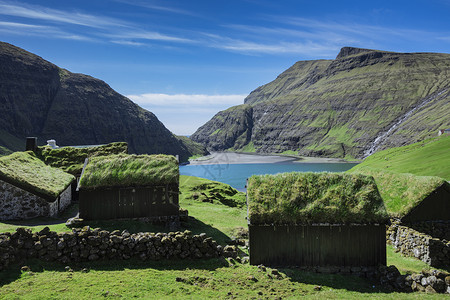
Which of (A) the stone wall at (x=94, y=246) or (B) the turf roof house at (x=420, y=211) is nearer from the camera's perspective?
(A) the stone wall at (x=94, y=246)

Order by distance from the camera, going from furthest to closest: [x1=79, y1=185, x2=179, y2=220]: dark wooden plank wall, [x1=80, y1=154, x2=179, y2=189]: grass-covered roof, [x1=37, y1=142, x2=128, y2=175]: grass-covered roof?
[x1=37, y1=142, x2=128, y2=175]: grass-covered roof → [x1=80, y1=154, x2=179, y2=189]: grass-covered roof → [x1=79, y1=185, x2=179, y2=220]: dark wooden plank wall

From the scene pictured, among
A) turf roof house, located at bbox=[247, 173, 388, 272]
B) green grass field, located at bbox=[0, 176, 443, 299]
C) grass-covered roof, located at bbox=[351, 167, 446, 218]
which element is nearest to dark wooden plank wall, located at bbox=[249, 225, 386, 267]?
turf roof house, located at bbox=[247, 173, 388, 272]

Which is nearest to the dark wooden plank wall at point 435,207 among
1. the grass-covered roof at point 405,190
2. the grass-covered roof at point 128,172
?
the grass-covered roof at point 405,190

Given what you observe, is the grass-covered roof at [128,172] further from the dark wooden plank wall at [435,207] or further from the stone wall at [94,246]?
the dark wooden plank wall at [435,207]

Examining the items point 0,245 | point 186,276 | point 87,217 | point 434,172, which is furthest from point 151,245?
point 434,172

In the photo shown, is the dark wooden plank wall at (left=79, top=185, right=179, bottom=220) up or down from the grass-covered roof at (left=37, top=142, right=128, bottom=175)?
down

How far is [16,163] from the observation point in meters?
33.5

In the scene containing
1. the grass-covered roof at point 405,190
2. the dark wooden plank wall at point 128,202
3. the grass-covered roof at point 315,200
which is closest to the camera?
the grass-covered roof at point 315,200

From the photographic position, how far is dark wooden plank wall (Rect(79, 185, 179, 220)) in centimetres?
2673

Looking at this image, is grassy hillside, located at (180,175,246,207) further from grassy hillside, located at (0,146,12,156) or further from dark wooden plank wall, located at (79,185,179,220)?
grassy hillside, located at (0,146,12,156)

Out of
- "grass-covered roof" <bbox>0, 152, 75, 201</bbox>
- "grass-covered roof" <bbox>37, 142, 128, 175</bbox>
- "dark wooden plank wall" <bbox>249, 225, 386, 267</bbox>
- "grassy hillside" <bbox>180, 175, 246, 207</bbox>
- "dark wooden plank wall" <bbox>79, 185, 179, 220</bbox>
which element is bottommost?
"grassy hillside" <bbox>180, 175, 246, 207</bbox>

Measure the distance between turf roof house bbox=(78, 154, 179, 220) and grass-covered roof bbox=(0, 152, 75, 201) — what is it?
6.20 m

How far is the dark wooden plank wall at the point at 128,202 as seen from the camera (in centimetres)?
2673

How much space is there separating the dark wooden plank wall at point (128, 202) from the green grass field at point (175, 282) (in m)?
10.3
